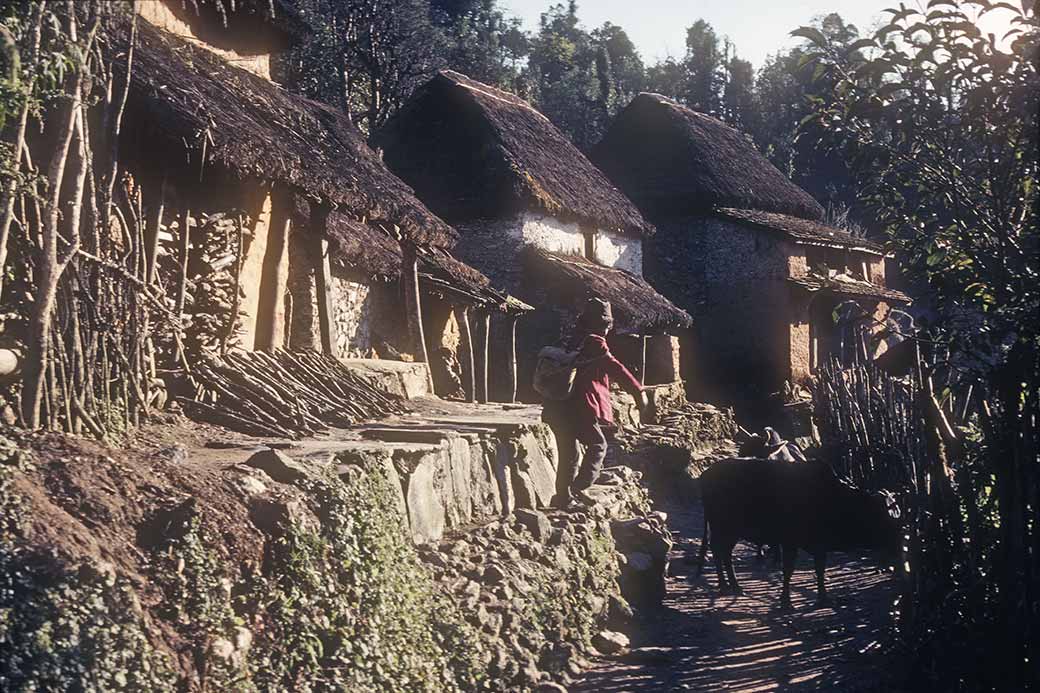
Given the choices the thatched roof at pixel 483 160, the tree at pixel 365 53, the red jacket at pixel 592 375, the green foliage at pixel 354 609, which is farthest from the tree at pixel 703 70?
the green foliage at pixel 354 609

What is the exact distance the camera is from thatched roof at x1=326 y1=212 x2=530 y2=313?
38.4ft

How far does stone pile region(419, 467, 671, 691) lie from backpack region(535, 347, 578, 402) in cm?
96

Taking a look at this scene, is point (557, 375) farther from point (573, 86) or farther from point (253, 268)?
point (573, 86)

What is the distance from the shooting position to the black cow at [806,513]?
8109 mm

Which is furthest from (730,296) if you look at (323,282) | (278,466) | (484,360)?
(278,466)

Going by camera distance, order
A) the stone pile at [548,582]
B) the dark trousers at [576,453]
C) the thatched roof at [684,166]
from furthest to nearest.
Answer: the thatched roof at [684,166] → the dark trousers at [576,453] → the stone pile at [548,582]

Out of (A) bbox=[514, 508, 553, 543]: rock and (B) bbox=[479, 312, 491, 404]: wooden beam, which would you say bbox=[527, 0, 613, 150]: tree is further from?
(A) bbox=[514, 508, 553, 543]: rock

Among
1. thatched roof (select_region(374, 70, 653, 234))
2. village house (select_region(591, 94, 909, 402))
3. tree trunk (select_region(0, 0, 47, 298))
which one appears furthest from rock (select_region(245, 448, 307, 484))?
Answer: village house (select_region(591, 94, 909, 402))

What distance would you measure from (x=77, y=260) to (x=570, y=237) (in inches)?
554

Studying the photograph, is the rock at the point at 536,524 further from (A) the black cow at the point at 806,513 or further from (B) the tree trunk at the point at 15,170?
(B) the tree trunk at the point at 15,170

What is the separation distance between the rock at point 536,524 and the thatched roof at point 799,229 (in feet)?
52.5

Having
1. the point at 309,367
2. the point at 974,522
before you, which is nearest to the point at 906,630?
the point at 974,522

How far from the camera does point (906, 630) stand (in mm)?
6387

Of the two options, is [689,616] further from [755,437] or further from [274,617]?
[274,617]
